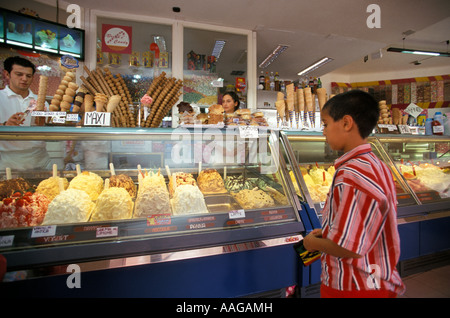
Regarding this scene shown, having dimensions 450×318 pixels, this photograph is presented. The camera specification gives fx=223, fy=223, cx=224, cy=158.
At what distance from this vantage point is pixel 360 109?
115 centimetres

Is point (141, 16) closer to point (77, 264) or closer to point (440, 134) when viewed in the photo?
point (77, 264)

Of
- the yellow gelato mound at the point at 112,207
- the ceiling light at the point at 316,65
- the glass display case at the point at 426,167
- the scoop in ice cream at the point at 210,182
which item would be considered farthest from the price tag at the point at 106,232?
the ceiling light at the point at 316,65

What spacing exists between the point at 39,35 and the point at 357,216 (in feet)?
15.2

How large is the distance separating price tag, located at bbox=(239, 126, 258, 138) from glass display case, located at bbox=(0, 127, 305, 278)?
0.10 meters

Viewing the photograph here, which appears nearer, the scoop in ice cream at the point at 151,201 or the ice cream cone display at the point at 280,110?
the scoop in ice cream at the point at 151,201

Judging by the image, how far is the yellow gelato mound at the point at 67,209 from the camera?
1501 millimetres

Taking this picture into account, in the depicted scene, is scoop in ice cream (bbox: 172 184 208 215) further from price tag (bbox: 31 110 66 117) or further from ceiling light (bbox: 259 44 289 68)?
ceiling light (bbox: 259 44 289 68)

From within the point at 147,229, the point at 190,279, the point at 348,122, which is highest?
the point at 348,122

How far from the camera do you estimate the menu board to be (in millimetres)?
3125

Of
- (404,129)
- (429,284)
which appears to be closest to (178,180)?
(429,284)

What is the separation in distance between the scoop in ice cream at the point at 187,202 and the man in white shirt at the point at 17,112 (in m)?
1.64

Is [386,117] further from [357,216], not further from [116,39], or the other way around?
[116,39]

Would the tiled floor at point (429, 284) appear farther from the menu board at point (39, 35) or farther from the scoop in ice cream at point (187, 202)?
the menu board at point (39, 35)
